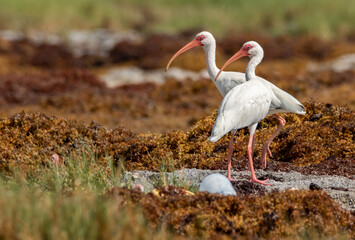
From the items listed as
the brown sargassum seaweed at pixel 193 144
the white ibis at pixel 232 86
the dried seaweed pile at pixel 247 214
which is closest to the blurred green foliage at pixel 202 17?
the brown sargassum seaweed at pixel 193 144

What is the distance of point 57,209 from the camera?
405 cm

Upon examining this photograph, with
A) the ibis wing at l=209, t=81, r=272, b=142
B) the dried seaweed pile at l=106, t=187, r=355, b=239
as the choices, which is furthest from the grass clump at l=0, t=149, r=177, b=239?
the ibis wing at l=209, t=81, r=272, b=142

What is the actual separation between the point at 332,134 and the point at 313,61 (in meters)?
21.7

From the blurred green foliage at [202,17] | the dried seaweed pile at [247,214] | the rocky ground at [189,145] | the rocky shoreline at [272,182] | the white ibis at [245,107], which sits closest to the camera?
the dried seaweed pile at [247,214]

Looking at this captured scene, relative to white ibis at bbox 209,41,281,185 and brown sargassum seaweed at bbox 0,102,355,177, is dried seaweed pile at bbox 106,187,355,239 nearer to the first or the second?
white ibis at bbox 209,41,281,185

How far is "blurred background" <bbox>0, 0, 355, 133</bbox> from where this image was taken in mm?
17938

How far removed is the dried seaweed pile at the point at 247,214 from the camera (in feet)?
16.0

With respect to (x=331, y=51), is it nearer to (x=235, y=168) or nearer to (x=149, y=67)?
(x=149, y=67)

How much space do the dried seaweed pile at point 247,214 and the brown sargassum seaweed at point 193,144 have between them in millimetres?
2102

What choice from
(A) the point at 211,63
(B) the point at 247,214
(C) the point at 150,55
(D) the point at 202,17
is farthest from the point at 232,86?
(D) the point at 202,17

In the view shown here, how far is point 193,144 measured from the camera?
28.3 ft

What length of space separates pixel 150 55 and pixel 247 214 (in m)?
24.0

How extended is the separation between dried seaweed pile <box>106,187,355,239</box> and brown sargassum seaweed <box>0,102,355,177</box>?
6.90 ft

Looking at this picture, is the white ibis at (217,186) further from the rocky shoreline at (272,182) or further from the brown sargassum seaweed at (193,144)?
the brown sargassum seaweed at (193,144)
